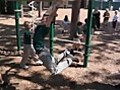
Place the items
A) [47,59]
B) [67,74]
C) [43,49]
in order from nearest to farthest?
[47,59] < [43,49] < [67,74]

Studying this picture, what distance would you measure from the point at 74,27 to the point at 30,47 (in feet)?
14.6

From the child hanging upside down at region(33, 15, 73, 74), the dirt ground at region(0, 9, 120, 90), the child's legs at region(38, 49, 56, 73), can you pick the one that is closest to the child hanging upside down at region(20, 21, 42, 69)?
the dirt ground at region(0, 9, 120, 90)

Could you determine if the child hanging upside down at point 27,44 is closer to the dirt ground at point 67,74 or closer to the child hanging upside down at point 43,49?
the dirt ground at point 67,74

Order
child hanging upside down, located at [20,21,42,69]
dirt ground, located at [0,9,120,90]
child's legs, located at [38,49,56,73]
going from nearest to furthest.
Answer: child's legs, located at [38,49,56,73] → dirt ground, located at [0,9,120,90] → child hanging upside down, located at [20,21,42,69]

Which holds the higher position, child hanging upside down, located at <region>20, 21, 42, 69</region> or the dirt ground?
child hanging upside down, located at <region>20, 21, 42, 69</region>

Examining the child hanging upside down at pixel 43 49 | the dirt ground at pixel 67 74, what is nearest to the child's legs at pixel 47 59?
the child hanging upside down at pixel 43 49

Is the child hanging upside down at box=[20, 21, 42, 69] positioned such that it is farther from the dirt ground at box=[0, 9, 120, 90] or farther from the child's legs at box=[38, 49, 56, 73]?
the child's legs at box=[38, 49, 56, 73]

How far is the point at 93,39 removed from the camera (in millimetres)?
14000

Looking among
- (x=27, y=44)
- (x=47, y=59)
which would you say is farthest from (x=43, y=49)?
(x=27, y=44)

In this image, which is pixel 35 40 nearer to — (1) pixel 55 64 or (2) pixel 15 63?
(1) pixel 55 64

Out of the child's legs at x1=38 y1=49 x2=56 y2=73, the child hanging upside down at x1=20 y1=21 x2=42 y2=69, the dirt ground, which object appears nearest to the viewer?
the child's legs at x1=38 y1=49 x2=56 y2=73

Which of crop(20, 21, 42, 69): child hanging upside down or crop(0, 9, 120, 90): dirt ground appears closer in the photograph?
crop(0, 9, 120, 90): dirt ground

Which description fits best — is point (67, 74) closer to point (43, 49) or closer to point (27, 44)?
point (27, 44)

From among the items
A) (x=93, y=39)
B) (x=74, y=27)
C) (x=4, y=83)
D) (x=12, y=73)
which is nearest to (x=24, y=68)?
(x=12, y=73)
